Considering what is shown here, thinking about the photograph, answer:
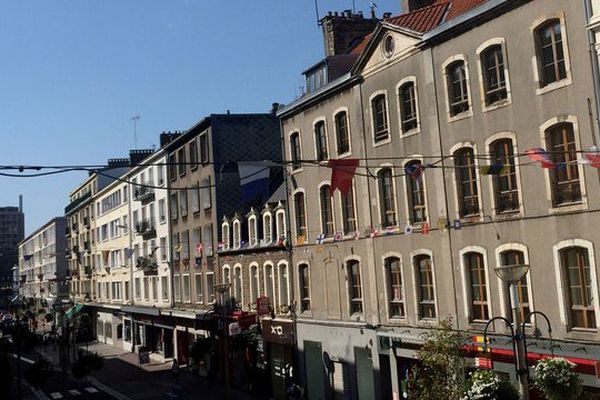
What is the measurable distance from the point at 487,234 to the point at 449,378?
486cm

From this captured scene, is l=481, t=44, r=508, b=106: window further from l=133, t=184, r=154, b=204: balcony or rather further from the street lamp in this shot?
l=133, t=184, r=154, b=204: balcony

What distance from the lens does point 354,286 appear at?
27.2m

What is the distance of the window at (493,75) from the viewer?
19781 millimetres

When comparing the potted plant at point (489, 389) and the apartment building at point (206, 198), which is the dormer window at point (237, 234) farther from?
the potted plant at point (489, 389)

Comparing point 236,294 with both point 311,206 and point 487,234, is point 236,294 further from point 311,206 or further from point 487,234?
point 487,234

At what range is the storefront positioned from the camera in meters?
31.4

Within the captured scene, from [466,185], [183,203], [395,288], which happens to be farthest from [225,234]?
[466,185]

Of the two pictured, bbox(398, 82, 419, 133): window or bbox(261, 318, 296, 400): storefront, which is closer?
bbox(398, 82, 419, 133): window

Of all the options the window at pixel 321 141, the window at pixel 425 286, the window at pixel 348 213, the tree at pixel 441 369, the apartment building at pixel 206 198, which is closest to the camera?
the tree at pixel 441 369

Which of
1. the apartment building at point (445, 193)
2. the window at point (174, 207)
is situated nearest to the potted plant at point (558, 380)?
the apartment building at point (445, 193)

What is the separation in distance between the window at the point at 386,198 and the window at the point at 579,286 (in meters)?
7.63

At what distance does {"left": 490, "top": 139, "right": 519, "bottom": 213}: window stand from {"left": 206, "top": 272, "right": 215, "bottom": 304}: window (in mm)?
23981

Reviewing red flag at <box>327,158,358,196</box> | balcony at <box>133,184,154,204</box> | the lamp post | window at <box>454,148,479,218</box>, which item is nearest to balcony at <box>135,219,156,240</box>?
balcony at <box>133,184,154,204</box>

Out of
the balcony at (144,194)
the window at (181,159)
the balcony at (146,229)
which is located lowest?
the balcony at (146,229)
